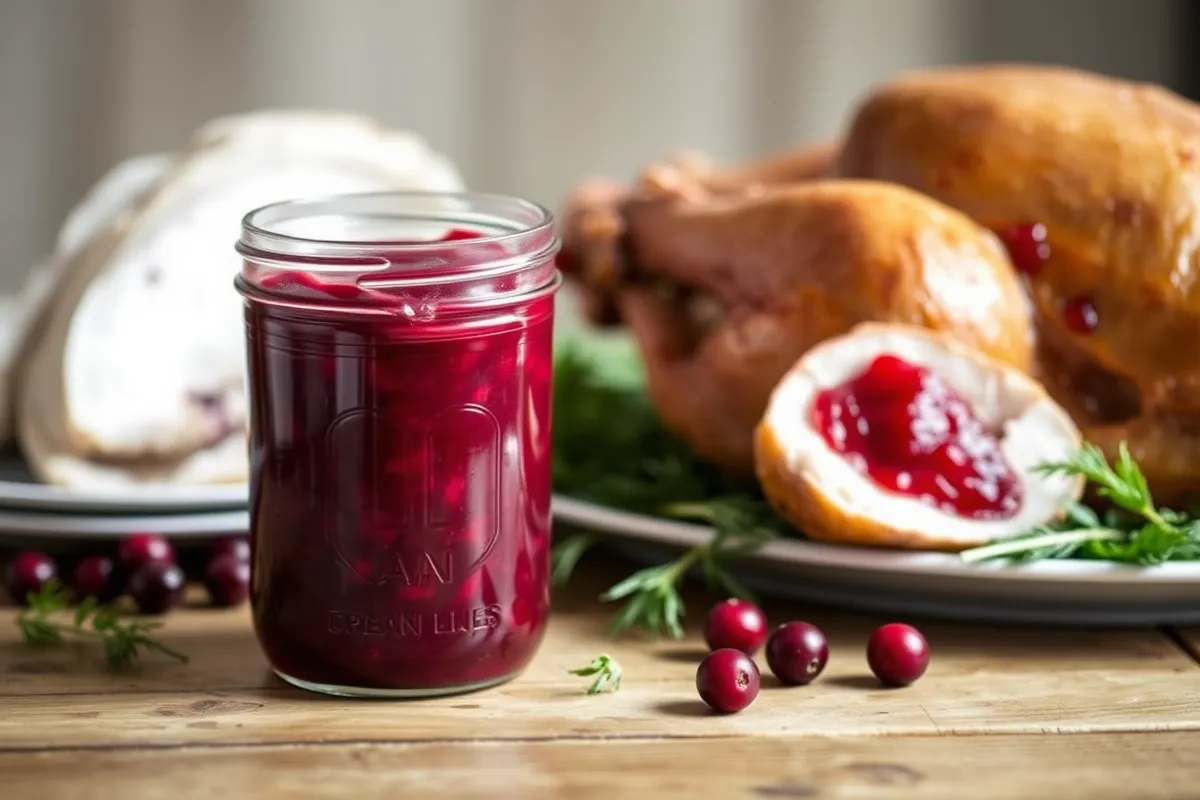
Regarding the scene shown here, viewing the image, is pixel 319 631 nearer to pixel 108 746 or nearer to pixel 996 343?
pixel 108 746

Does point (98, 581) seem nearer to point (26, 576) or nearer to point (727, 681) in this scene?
point (26, 576)

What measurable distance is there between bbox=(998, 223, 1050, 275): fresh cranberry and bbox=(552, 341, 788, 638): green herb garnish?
0.41 m

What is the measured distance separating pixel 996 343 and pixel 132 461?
105 centimetres

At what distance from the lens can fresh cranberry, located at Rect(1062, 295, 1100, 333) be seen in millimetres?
1684

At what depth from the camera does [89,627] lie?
1601mm

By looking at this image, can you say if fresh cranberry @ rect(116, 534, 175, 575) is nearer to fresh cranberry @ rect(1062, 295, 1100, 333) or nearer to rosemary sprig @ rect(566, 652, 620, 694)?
rosemary sprig @ rect(566, 652, 620, 694)

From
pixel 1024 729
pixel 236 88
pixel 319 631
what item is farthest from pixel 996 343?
pixel 236 88

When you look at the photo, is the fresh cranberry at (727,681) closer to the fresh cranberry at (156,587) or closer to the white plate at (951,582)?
the white plate at (951,582)

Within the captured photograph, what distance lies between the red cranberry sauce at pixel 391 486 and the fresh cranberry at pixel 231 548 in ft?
0.97

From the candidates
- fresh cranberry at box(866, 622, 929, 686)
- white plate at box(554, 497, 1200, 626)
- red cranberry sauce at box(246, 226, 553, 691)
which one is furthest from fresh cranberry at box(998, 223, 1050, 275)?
red cranberry sauce at box(246, 226, 553, 691)

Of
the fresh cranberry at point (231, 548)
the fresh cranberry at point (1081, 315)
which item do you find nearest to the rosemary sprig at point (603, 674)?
the fresh cranberry at point (231, 548)

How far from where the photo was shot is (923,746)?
127 centimetres

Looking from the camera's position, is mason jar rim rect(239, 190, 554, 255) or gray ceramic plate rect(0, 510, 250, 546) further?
gray ceramic plate rect(0, 510, 250, 546)

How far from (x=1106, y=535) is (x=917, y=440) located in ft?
0.69
